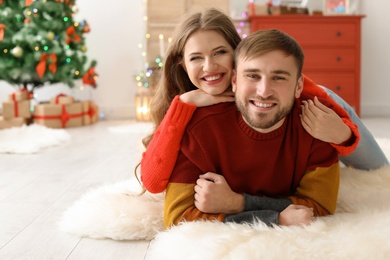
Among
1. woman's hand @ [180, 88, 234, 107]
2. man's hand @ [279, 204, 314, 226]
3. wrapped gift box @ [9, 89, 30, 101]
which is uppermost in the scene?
woman's hand @ [180, 88, 234, 107]

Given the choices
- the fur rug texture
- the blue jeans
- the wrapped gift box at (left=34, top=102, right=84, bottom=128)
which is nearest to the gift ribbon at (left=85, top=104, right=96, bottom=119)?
the wrapped gift box at (left=34, top=102, right=84, bottom=128)

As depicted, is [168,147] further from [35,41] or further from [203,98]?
[35,41]

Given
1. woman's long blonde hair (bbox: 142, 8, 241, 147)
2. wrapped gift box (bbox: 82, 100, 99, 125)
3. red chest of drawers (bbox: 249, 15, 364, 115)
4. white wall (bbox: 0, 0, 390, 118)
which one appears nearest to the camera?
woman's long blonde hair (bbox: 142, 8, 241, 147)

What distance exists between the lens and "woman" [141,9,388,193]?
4.81ft

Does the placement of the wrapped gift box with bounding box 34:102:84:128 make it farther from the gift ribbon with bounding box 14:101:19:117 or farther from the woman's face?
the woman's face

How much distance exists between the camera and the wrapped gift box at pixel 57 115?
4273 millimetres

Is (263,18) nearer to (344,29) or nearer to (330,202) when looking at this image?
(344,29)

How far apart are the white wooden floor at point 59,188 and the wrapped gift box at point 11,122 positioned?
1.34ft

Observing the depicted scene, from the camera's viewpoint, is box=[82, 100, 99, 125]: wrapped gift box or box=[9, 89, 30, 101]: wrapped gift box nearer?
box=[9, 89, 30, 101]: wrapped gift box

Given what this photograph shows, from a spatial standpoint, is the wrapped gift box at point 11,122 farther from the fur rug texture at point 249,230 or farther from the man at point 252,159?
the man at point 252,159

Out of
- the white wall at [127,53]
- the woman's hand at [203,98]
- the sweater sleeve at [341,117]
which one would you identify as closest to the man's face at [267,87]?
the woman's hand at [203,98]

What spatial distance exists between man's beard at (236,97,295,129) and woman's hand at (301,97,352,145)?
0.08 m

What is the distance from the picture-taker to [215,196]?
141 centimetres

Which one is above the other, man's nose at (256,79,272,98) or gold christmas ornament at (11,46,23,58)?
gold christmas ornament at (11,46,23,58)
